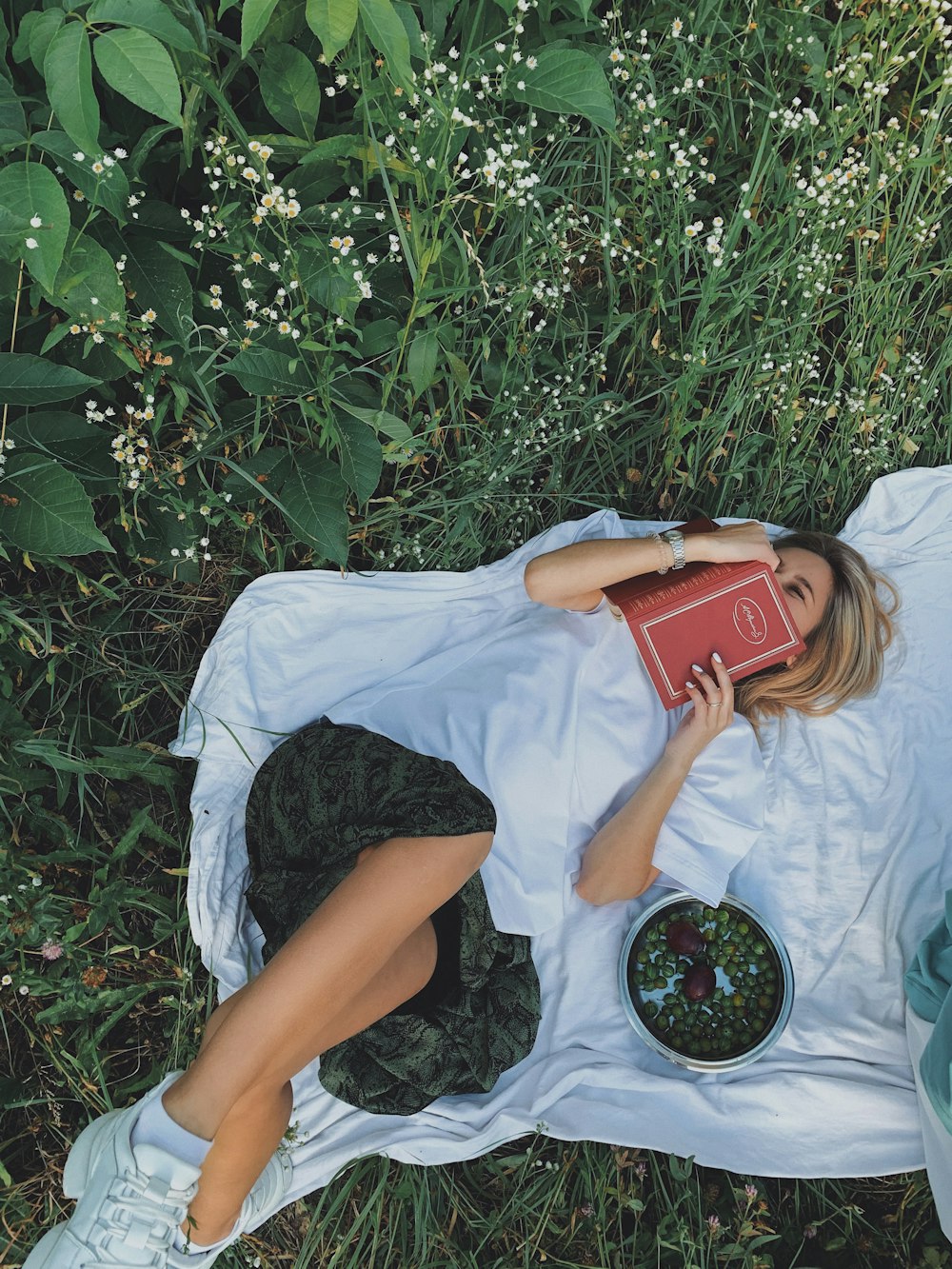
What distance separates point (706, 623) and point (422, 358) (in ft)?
3.02

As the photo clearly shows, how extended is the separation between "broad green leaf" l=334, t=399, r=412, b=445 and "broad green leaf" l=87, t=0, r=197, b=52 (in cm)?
78

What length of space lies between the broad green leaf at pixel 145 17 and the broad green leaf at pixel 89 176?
0.23 m

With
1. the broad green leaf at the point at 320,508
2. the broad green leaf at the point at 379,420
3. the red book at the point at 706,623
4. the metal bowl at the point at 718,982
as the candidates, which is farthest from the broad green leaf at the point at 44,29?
the metal bowl at the point at 718,982

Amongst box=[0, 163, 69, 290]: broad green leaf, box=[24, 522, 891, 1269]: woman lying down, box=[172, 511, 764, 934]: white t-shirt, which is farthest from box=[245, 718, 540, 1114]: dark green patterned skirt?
box=[0, 163, 69, 290]: broad green leaf

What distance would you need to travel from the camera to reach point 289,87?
6.03 ft

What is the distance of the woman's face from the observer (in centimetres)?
247

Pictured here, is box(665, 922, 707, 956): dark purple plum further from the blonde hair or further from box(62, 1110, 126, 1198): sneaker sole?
box(62, 1110, 126, 1198): sneaker sole

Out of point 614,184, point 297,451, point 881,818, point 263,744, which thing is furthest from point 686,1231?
point 614,184

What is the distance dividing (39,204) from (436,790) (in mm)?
1284

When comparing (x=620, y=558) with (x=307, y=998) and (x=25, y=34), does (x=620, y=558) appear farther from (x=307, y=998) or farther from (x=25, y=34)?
(x=25, y=34)

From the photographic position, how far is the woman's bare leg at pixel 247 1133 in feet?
6.00

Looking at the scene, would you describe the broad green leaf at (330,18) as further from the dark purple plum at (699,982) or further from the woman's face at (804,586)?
the dark purple plum at (699,982)

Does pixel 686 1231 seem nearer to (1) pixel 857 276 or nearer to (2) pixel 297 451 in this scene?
(2) pixel 297 451

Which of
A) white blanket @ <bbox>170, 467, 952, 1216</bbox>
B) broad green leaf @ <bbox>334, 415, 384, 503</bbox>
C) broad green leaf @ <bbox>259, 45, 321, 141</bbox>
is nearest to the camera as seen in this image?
broad green leaf @ <bbox>259, 45, 321, 141</bbox>
